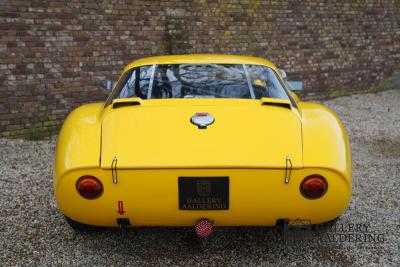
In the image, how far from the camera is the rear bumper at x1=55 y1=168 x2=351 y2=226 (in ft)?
6.81

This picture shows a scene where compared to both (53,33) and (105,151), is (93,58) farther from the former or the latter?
(105,151)

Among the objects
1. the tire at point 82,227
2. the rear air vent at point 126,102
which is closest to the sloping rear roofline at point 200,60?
the rear air vent at point 126,102

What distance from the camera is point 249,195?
82.9 inches

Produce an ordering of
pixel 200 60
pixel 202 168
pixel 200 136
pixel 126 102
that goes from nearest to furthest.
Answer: pixel 202 168 → pixel 200 136 → pixel 126 102 → pixel 200 60

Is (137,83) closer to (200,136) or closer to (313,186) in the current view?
(200,136)

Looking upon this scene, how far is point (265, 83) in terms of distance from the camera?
2906mm

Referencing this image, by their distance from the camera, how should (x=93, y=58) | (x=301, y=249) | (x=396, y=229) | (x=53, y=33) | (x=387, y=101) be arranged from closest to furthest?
(x=301, y=249)
(x=396, y=229)
(x=53, y=33)
(x=93, y=58)
(x=387, y=101)

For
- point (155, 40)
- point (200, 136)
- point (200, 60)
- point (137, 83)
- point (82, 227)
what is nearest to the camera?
point (200, 136)

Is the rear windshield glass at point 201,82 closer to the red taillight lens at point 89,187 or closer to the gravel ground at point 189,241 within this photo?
the red taillight lens at point 89,187

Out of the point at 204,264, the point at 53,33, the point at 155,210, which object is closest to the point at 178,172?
the point at 155,210

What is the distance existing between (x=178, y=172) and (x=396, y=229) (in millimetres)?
1945

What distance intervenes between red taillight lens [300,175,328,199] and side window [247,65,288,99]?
32.3 inches

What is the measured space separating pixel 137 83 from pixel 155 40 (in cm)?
376

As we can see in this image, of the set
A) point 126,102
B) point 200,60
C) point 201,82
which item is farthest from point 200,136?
point 200,60
